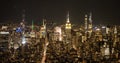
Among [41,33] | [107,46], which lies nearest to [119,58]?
[107,46]

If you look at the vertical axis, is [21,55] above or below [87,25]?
below

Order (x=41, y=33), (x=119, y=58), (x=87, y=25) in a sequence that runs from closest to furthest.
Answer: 1. (x=119, y=58)
2. (x=41, y=33)
3. (x=87, y=25)

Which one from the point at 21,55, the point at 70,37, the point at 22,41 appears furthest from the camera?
the point at 70,37

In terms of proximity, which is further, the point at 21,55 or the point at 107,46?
the point at 107,46

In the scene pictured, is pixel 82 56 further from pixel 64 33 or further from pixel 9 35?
pixel 64 33

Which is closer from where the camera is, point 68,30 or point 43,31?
point 43,31

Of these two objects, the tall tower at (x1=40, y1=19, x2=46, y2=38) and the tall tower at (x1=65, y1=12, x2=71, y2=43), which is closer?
the tall tower at (x1=65, y1=12, x2=71, y2=43)

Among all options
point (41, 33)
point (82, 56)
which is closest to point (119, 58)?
point (82, 56)

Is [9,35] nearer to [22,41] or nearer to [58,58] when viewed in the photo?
[22,41]

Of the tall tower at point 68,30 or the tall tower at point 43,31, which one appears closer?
the tall tower at point 68,30
